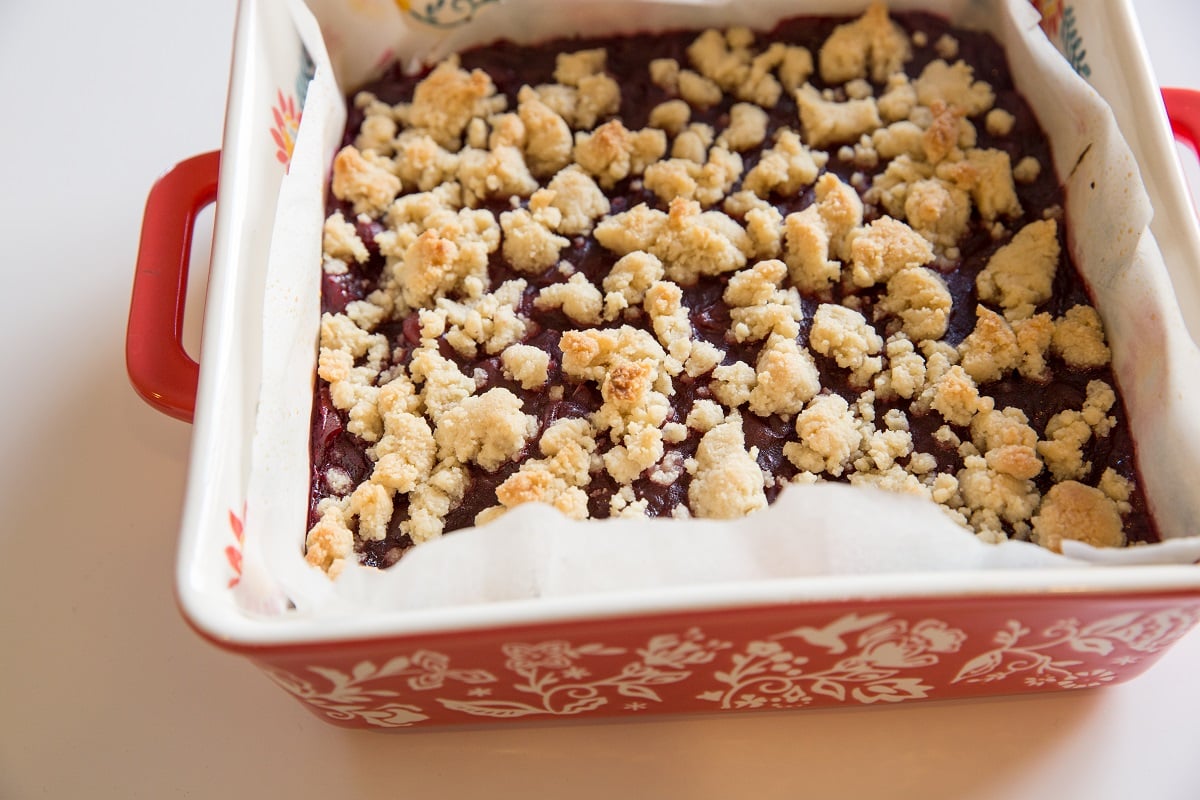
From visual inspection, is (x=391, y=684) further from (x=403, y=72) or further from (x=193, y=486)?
(x=403, y=72)

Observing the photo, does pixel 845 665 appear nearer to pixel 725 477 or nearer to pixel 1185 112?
pixel 725 477

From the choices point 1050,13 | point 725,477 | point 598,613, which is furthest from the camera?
point 1050,13

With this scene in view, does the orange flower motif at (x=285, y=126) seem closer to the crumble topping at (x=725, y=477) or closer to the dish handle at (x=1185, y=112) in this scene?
the crumble topping at (x=725, y=477)

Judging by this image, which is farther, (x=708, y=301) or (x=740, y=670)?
(x=708, y=301)

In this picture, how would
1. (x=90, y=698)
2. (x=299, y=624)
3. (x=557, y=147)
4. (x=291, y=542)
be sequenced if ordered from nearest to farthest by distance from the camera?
1. (x=299, y=624)
2. (x=291, y=542)
3. (x=90, y=698)
4. (x=557, y=147)

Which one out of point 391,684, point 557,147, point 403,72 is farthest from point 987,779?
point 403,72

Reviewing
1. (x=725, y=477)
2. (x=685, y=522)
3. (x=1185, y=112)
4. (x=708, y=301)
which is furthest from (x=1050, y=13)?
(x=685, y=522)

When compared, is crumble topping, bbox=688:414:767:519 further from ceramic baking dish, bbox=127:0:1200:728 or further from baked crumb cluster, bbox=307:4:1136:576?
ceramic baking dish, bbox=127:0:1200:728
